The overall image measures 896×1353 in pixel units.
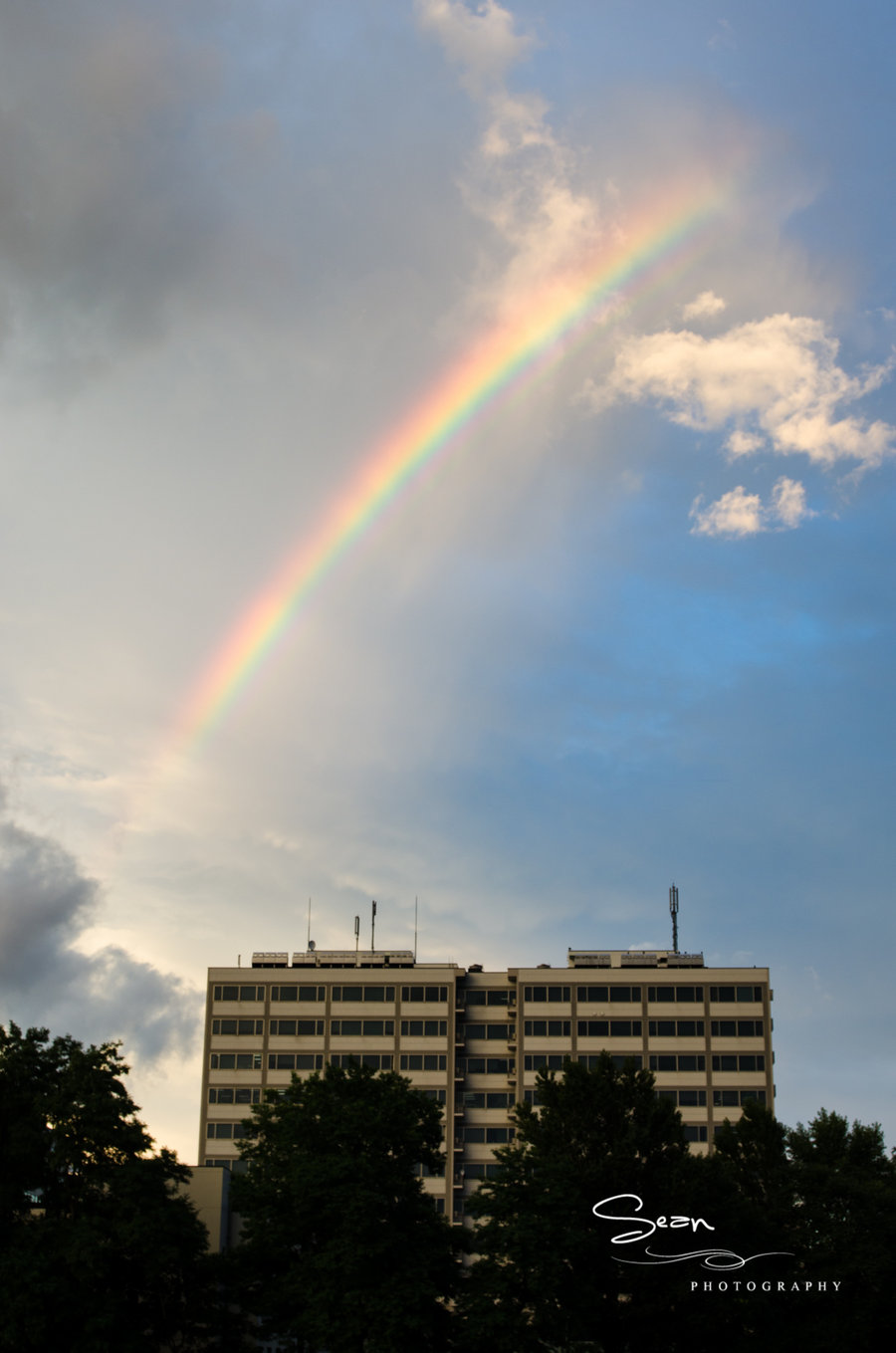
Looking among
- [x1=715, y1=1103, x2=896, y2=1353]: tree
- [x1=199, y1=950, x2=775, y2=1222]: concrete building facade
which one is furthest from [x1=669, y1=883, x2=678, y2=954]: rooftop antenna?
[x1=715, y1=1103, x2=896, y2=1353]: tree

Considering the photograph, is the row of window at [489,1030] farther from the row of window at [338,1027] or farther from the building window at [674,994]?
the building window at [674,994]

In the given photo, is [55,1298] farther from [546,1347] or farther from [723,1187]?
[723,1187]

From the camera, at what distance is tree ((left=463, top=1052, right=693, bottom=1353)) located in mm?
62438

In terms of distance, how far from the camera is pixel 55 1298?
186 ft

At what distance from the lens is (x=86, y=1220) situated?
2331 inches

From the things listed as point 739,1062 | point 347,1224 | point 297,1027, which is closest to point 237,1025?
point 297,1027

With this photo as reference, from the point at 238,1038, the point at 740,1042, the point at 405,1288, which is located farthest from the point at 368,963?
the point at 405,1288

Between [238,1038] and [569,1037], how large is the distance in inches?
1408

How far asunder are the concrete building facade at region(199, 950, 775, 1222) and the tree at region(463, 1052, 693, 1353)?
68.9 metres

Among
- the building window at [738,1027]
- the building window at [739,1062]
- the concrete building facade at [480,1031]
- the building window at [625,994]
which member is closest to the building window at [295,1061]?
the concrete building facade at [480,1031]

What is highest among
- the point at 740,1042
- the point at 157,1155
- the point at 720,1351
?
the point at 740,1042

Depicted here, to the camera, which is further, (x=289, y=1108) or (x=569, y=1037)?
(x=569, y=1037)

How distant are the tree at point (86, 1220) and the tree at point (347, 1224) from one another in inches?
176

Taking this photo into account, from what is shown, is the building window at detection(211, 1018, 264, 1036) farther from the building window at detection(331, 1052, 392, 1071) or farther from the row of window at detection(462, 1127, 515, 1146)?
the row of window at detection(462, 1127, 515, 1146)
